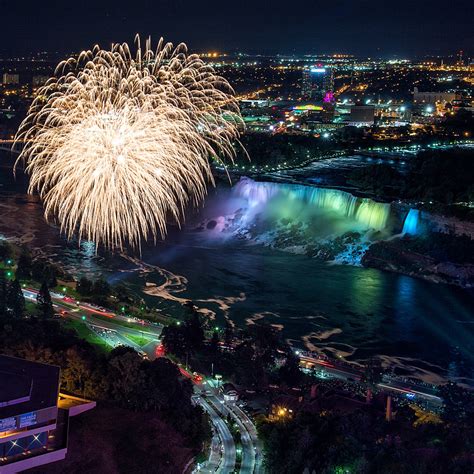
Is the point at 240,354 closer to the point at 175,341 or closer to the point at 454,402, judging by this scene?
the point at 175,341

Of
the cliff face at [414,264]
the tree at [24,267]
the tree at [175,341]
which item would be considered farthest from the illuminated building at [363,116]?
the tree at [175,341]

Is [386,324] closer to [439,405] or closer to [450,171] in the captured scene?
[439,405]

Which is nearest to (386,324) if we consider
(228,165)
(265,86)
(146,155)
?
(146,155)

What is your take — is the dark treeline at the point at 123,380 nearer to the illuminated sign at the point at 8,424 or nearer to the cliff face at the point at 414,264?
the illuminated sign at the point at 8,424

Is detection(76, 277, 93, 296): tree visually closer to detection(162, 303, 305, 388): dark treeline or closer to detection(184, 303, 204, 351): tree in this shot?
detection(162, 303, 305, 388): dark treeline

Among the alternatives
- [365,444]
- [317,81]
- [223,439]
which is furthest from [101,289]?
[317,81]

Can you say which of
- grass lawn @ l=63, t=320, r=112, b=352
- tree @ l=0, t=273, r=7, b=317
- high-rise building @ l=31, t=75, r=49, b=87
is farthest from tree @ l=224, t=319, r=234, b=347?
high-rise building @ l=31, t=75, r=49, b=87
